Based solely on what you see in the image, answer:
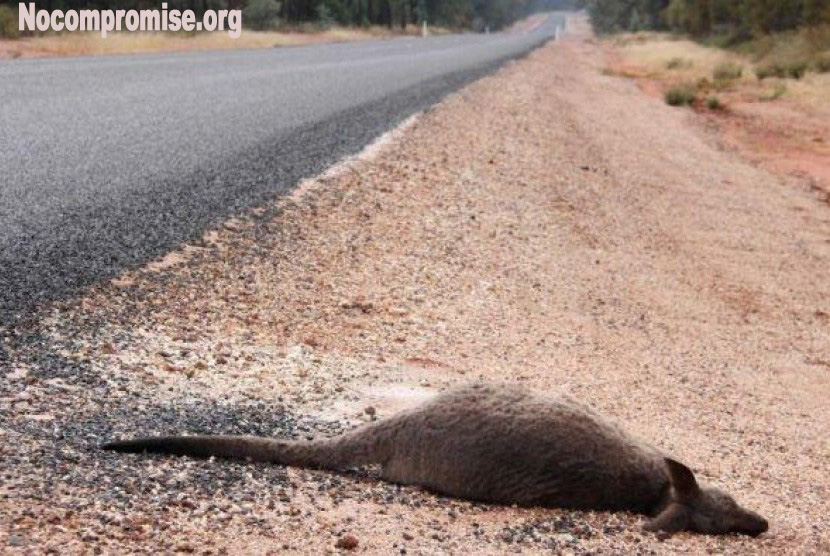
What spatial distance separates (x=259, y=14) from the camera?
220ft

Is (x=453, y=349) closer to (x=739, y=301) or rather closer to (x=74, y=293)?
(x=74, y=293)

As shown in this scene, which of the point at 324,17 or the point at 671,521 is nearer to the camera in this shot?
the point at 671,521

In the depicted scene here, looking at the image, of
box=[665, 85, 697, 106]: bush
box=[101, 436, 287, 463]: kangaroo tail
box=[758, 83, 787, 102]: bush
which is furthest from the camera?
box=[758, 83, 787, 102]: bush

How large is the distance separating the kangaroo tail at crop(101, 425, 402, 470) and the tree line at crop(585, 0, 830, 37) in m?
47.9

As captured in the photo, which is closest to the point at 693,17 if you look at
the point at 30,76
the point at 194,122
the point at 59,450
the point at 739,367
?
the point at 30,76

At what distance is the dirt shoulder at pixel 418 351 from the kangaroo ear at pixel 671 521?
0.05 meters

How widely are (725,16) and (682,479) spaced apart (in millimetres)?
69375

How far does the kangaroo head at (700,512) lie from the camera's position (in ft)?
15.1

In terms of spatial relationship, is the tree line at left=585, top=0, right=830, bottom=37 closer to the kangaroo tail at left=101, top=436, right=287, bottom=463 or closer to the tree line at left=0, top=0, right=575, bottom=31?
the tree line at left=0, top=0, right=575, bottom=31

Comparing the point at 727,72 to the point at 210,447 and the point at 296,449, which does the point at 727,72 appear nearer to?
the point at 296,449

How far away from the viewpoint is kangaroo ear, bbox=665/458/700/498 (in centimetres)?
459

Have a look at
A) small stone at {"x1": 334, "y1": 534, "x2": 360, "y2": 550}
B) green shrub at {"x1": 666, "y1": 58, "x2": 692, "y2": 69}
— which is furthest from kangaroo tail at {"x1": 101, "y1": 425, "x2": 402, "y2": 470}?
green shrub at {"x1": 666, "y1": 58, "x2": 692, "y2": 69}

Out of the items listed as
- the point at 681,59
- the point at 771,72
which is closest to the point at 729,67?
the point at 771,72

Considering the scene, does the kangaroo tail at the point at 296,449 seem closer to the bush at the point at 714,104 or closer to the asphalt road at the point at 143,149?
the asphalt road at the point at 143,149
